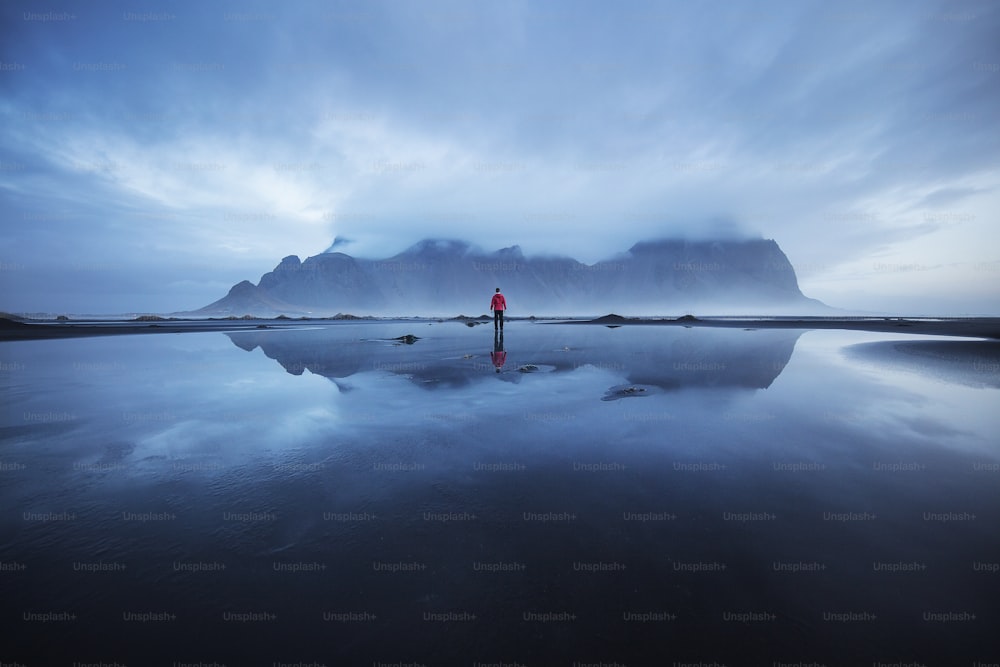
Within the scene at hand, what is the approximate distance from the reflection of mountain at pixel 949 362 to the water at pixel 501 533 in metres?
5.14

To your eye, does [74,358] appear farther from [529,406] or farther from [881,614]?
[881,614]

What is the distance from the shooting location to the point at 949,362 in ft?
52.4

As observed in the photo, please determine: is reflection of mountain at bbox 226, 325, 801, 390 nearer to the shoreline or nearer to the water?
the water

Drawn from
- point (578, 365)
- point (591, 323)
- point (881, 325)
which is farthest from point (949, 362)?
point (881, 325)

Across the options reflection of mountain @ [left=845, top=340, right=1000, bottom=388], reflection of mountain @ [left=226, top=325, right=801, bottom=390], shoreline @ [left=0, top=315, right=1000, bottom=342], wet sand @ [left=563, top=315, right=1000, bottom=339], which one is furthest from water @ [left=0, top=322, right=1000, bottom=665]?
wet sand @ [left=563, top=315, right=1000, bottom=339]

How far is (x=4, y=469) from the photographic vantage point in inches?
228

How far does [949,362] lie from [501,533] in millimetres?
22775

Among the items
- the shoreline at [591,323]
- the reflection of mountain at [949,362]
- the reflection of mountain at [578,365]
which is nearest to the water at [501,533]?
the reflection of mountain at [578,365]

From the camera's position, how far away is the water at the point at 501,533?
108 inches

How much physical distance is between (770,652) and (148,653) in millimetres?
4426

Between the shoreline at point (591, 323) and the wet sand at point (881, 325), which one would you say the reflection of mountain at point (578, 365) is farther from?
the wet sand at point (881, 325)

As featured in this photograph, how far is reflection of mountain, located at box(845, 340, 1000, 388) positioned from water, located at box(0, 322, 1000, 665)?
5138mm

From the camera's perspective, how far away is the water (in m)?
2.75

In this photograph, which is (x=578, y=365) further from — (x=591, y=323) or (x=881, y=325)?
(x=881, y=325)
